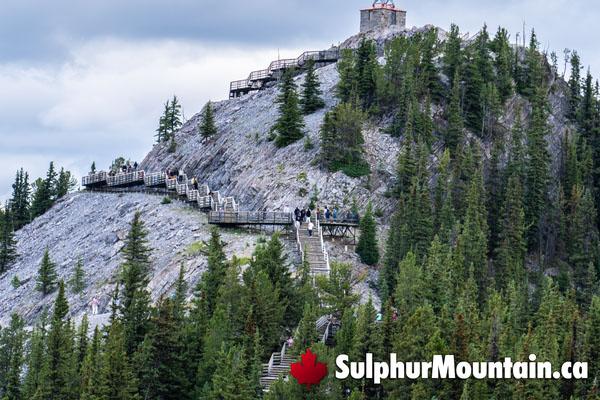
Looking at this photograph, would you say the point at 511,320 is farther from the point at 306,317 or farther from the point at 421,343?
the point at 306,317

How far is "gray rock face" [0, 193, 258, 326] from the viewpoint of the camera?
254 ft

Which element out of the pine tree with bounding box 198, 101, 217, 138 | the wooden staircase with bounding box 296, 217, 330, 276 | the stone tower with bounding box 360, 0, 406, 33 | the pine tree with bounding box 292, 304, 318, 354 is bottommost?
the pine tree with bounding box 292, 304, 318, 354

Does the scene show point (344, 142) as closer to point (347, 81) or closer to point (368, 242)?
point (347, 81)

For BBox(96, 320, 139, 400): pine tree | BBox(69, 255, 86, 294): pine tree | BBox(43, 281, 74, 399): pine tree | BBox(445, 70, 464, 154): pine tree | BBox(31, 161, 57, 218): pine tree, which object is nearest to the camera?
BBox(96, 320, 139, 400): pine tree

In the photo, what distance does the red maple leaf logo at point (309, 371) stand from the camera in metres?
52.3

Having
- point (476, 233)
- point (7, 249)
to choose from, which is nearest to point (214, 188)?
point (7, 249)

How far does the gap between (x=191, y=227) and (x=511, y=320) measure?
27683 millimetres

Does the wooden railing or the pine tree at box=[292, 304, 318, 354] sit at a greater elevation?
the wooden railing

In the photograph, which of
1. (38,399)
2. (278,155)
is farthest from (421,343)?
(278,155)

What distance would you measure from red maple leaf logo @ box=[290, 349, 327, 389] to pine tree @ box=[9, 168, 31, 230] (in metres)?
80.9

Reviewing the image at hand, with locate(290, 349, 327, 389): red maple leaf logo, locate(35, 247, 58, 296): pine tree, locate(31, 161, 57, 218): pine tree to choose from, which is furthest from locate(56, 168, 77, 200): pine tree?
locate(290, 349, 327, 389): red maple leaf logo

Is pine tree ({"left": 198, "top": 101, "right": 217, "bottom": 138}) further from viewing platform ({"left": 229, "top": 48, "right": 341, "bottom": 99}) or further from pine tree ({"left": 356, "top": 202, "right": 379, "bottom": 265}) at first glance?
pine tree ({"left": 356, "top": 202, "right": 379, "bottom": 265})

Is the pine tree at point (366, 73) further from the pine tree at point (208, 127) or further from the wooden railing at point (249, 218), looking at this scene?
the wooden railing at point (249, 218)

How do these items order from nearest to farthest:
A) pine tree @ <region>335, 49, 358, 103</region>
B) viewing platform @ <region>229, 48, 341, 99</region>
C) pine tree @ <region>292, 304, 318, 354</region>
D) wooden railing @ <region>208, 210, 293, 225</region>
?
1. pine tree @ <region>292, 304, 318, 354</region>
2. wooden railing @ <region>208, 210, 293, 225</region>
3. pine tree @ <region>335, 49, 358, 103</region>
4. viewing platform @ <region>229, 48, 341, 99</region>
